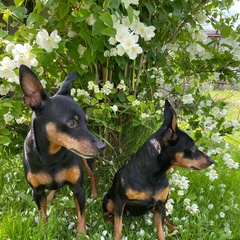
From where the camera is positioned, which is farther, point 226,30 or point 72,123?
point 226,30

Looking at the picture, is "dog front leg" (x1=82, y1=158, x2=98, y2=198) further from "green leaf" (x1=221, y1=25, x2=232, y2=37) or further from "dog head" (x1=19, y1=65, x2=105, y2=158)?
"green leaf" (x1=221, y1=25, x2=232, y2=37)

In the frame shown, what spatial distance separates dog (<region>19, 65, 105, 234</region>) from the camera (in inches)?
87.8

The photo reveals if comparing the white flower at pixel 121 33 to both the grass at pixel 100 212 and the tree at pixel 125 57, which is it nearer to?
the tree at pixel 125 57

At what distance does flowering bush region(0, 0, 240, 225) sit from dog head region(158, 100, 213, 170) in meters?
0.33

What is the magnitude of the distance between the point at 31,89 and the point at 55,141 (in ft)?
1.29

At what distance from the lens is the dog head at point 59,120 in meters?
2.21

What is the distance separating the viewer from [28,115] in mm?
3312

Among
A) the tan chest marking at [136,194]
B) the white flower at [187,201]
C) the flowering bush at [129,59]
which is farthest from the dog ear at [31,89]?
the white flower at [187,201]

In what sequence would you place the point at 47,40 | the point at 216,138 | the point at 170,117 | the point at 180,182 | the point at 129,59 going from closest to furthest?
the point at 47,40, the point at 170,117, the point at 216,138, the point at 129,59, the point at 180,182

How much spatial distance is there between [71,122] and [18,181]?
5.40ft

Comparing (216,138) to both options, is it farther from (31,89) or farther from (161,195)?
(31,89)

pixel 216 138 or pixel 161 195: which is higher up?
pixel 216 138

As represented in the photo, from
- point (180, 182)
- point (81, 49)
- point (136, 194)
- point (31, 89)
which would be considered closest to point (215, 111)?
point (180, 182)

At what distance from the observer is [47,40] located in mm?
2359
